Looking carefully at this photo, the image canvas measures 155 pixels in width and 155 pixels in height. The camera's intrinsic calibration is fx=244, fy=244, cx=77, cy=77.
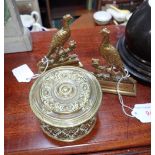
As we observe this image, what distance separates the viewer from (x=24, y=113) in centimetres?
69

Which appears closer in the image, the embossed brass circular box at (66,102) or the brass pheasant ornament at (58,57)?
the embossed brass circular box at (66,102)

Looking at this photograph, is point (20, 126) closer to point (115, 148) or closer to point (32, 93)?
point (32, 93)

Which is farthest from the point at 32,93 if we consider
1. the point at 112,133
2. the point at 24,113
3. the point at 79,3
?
the point at 79,3

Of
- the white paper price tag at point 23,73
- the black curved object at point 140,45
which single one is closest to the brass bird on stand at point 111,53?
the black curved object at point 140,45

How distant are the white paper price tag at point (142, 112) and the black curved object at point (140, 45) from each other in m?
0.08

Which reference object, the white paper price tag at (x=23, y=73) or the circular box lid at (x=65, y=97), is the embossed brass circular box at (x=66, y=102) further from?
the white paper price tag at (x=23, y=73)

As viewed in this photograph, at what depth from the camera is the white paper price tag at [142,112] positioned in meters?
0.66

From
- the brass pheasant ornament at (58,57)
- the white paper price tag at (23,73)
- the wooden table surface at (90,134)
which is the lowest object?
the wooden table surface at (90,134)

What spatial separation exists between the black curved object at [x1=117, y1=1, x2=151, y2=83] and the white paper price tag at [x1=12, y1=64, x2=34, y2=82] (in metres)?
0.30

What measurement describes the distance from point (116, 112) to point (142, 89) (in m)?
0.12

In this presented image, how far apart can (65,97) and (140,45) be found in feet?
0.89

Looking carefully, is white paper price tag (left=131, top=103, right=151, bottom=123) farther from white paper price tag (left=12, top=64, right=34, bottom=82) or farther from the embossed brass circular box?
white paper price tag (left=12, top=64, right=34, bottom=82)

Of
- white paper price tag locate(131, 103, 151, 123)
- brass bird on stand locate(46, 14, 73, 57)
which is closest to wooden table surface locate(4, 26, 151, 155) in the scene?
white paper price tag locate(131, 103, 151, 123)

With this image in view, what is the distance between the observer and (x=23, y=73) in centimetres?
79
